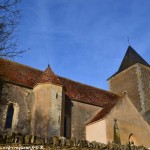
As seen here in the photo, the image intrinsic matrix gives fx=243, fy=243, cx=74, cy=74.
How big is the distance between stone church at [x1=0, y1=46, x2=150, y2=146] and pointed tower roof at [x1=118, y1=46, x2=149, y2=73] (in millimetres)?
8075

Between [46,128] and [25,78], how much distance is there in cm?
453

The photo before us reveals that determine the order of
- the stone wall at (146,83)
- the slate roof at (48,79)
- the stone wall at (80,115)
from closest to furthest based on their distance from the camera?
the slate roof at (48,79)
the stone wall at (80,115)
the stone wall at (146,83)

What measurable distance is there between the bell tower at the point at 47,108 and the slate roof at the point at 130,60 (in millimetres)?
13241

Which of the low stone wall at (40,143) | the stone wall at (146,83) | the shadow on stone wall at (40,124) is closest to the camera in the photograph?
the low stone wall at (40,143)

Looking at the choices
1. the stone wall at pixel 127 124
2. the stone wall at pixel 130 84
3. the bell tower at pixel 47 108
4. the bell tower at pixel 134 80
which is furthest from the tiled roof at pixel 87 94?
the bell tower at pixel 134 80

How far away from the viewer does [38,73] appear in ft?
65.4

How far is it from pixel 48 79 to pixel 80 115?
152 inches

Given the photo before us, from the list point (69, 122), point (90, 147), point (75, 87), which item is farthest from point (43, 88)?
point (90, 147)

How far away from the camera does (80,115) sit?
1853 cm

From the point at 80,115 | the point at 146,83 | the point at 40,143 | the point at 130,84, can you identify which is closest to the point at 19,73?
the point at 80,115

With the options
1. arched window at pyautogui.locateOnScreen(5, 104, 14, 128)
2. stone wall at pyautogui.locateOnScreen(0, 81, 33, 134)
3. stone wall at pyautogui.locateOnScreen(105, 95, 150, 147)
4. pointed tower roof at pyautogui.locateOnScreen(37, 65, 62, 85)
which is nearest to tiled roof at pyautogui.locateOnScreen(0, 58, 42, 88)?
stone wall at pyautogui.locateOnScreen(0, 81, 33, 134)

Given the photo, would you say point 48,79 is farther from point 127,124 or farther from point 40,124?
point 127,124

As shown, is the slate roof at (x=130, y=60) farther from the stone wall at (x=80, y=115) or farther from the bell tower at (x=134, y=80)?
the stone wall at (x=80, y=115)

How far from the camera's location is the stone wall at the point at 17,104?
15.3m
